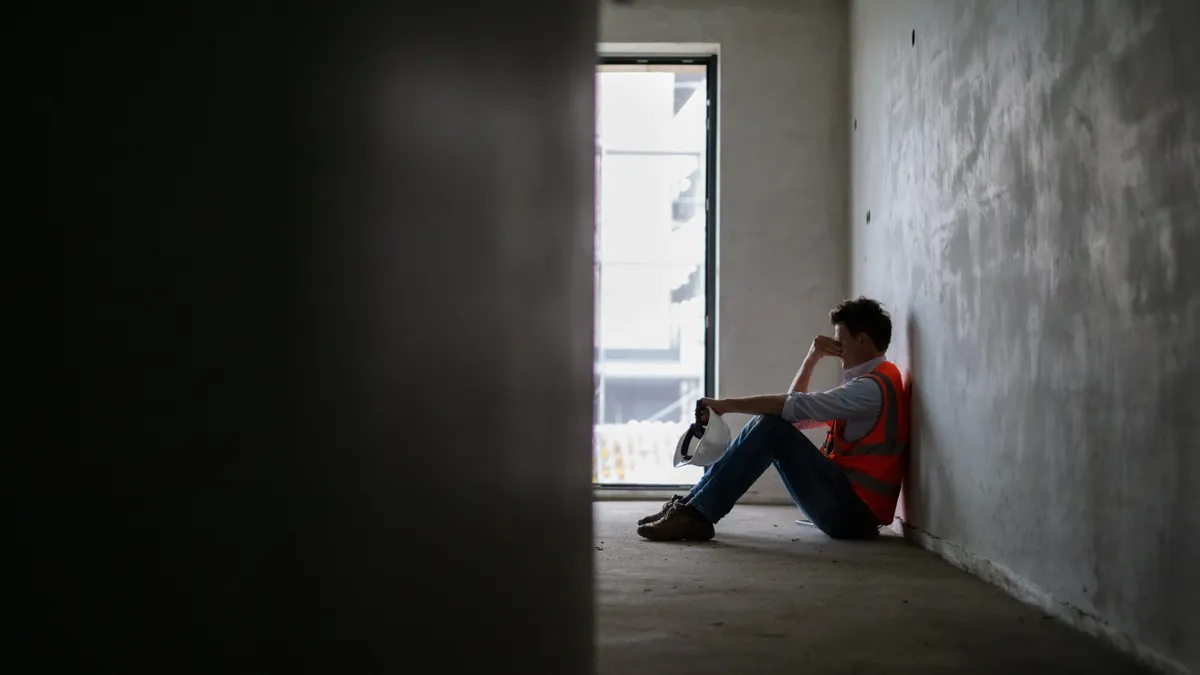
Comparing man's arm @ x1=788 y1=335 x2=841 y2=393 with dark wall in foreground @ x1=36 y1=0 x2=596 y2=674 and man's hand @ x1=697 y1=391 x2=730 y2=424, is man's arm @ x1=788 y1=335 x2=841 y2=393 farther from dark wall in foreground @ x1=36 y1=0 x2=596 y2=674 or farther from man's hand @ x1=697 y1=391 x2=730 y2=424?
dark wall in foreground @ x1=36 y1=0 x2=596 y2=674

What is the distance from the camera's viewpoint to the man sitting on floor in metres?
3.35

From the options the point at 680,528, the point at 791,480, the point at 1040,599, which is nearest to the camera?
the point at 1040,599

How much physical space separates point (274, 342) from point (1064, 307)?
202 cm

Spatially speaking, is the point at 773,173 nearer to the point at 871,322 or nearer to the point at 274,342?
the point at 871,322

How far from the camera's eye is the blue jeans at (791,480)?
3352mm

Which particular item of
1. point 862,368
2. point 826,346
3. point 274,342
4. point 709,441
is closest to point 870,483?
point 862,368

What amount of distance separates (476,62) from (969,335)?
2436 millimetres

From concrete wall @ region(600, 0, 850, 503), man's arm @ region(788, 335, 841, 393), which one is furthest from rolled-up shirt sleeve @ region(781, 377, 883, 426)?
concrete wall @ region(600, 0, 850, 503)

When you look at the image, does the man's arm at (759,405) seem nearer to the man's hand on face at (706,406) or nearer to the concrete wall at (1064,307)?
the man's hand on face at (706,406)

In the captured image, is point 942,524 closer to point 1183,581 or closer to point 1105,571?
point 1105,571

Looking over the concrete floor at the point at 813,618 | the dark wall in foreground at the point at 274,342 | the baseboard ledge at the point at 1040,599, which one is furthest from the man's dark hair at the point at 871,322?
the dark wall in foreground at the point at 274,342

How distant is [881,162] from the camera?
404 cm

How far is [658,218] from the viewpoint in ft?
19.4

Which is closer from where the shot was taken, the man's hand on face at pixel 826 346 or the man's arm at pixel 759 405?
the man's arm at pixel 759 405
